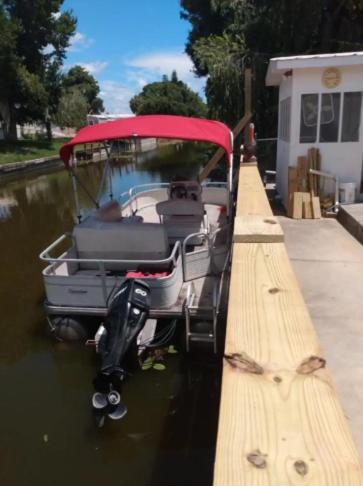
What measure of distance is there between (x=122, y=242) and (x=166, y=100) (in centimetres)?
6889

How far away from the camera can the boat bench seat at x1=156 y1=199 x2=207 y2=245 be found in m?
6.64

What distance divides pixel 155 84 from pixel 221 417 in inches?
3483

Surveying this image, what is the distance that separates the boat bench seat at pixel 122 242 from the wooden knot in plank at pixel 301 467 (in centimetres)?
459

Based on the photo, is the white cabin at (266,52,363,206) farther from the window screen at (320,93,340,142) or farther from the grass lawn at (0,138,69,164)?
the grass lawn at (0,138,69,164)

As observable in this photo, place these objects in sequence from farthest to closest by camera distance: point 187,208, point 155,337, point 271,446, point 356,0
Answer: point 356,0 → point 187,208 → point 155,337 → point 271,446

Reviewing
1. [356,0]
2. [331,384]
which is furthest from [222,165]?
[331,384]

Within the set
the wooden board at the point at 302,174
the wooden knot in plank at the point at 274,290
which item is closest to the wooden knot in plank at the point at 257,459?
the wooden knot in plank at the point at 274,290

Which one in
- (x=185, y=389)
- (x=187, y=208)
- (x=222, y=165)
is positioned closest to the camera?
(x=185, y=389)

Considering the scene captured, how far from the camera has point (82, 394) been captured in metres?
4.75

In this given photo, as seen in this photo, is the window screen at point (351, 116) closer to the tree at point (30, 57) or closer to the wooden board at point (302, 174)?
the wooden board at point (302, 174)

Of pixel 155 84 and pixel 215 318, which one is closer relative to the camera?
pixel 215 318

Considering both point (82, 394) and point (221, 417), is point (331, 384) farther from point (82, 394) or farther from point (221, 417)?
point (82, 394)

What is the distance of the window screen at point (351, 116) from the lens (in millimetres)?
8086

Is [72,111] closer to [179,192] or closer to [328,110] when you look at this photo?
[179,192]
